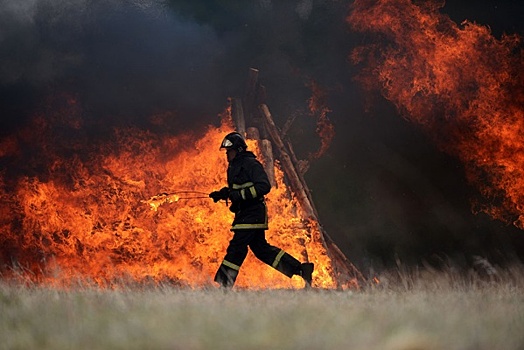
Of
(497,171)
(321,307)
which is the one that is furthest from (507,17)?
(321,307)

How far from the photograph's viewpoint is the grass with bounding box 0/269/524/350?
316cm

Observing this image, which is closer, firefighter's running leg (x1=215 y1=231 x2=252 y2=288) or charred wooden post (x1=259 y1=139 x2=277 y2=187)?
firefighter's running leg (x1=215 y1=231 x2=252 y2=288)

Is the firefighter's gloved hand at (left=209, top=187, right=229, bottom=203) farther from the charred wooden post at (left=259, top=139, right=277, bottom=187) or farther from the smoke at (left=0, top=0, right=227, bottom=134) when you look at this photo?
the smoke at (left=0, top=0, right=227, bottom=134)

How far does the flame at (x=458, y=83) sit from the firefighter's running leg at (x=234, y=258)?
5.26 m

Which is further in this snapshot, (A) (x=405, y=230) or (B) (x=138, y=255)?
(A) (x=405, y=230)

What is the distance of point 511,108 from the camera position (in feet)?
32.7

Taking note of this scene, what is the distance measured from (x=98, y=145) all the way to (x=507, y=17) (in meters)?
6.74

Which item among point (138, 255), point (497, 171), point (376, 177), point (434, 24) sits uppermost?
point (434, 24)

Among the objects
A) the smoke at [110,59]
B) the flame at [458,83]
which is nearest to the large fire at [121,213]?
the smoke at [110,59]

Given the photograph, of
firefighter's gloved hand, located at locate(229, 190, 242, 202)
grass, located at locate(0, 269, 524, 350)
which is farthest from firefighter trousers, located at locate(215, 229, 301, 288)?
grass, located at locate(0, 269, 524, 350)

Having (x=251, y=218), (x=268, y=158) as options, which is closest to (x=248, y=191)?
(x=251, y=218)

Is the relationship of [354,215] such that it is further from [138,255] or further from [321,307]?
[321,307]

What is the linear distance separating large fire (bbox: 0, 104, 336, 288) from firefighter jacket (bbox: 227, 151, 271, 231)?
256 cm

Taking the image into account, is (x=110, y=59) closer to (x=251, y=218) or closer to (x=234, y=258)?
(x=251, y=218)
